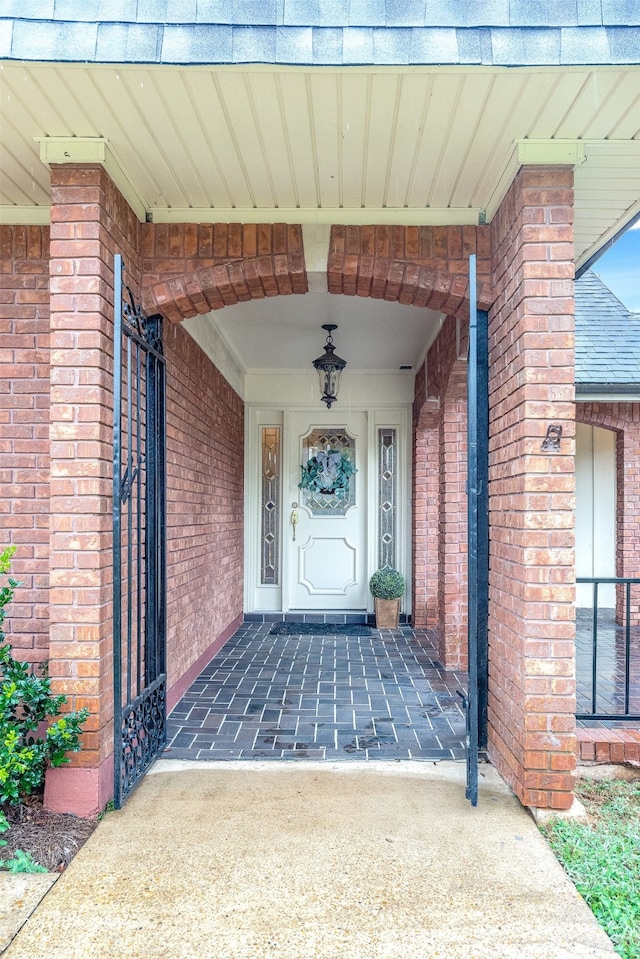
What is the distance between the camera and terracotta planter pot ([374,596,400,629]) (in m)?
6.37

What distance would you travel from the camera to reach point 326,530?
680 centimetres

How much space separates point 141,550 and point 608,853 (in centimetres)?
229

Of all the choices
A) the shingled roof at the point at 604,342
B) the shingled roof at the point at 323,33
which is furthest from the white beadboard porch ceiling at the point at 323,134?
the shingled roof at the point at 604,342

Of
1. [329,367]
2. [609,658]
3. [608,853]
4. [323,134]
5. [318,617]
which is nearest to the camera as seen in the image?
[608,853]

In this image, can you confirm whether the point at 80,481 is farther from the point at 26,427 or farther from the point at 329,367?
the point at 329,367

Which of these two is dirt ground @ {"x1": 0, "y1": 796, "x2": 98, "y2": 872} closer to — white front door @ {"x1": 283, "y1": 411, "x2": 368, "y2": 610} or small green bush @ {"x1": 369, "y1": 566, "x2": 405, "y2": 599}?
small green bush @ {"x1": 369, "y1": 566, "x2": 405, "y2": 599}

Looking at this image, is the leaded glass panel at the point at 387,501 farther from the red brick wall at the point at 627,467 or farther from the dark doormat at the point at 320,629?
the red brick wall at the point at 627,467

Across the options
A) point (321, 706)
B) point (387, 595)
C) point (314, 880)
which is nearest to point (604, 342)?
point (387, 595)

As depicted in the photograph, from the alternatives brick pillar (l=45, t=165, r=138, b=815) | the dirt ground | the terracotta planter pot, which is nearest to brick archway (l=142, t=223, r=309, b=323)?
brick pillar (l=45, t=165, r=138, b=815)

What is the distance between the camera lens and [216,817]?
94.5 inches

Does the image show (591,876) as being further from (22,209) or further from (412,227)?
(22,209)

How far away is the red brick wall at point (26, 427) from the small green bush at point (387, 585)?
400cm

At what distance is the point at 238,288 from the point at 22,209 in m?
1.06

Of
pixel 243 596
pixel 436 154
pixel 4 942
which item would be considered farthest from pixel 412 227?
pixel 243 596
